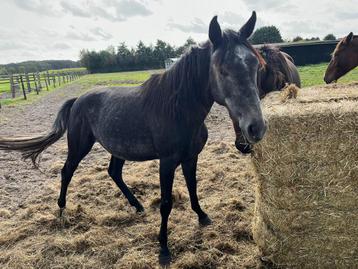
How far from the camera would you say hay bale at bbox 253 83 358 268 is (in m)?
2.66

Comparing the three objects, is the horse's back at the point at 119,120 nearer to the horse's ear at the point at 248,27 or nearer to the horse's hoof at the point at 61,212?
the horse's hoof at the point at 61,212

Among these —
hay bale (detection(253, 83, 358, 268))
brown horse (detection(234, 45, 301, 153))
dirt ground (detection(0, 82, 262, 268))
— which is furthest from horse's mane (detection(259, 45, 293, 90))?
hay bale (detection(253, 83, 358, 268))

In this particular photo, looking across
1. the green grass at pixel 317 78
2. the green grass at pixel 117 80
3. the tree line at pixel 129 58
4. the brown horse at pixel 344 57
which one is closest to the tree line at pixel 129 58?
the tree line at pixel 129 58

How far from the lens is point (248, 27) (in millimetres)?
2797

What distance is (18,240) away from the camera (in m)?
3.72

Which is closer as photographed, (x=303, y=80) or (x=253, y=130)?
(x=253, y=130)

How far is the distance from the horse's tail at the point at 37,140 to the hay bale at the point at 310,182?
2.93m

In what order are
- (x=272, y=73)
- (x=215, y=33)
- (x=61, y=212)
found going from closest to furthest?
(x=215, y=33), (x=61, y=212), (x=272, y=73)

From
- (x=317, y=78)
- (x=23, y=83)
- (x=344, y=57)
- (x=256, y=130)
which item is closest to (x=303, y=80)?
→ (x=317, y=78)

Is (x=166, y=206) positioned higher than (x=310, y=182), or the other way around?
(x=310, y=182)

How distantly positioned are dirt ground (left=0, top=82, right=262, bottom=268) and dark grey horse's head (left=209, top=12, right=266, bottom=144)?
46.6 inches

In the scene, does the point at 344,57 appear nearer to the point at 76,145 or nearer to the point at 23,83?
the point at 76,145

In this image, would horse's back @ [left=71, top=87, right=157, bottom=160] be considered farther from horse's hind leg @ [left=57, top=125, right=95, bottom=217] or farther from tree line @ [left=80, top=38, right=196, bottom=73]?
tree line @ [left=80, top=38, right=196, bottom=73]

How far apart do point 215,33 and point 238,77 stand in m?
0.45
